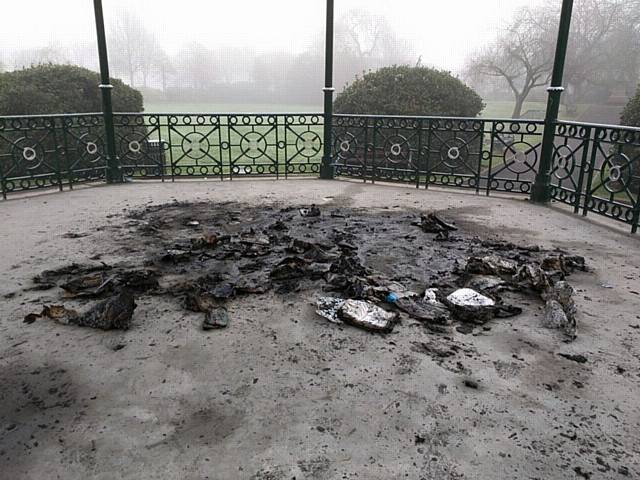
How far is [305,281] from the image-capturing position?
3.95 meters

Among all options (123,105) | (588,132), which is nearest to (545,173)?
(588,132)

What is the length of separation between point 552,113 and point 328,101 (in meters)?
3.66

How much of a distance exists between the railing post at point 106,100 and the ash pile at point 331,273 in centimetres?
309

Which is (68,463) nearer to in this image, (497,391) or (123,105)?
(497,391)

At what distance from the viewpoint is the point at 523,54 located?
27.8 meters

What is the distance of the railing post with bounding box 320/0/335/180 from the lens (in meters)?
8.29

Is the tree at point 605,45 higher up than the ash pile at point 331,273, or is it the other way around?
the tree at point 605,45

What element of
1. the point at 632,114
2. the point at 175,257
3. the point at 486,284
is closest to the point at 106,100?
the point at 175,257

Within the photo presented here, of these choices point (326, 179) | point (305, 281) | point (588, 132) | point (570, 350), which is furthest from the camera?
point (326, 179)

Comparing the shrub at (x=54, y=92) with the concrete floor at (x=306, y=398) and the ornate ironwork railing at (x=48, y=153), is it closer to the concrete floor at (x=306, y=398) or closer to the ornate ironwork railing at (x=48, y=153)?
the ornate ironwork railing at (x=48, y=153)

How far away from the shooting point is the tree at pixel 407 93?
34.7 feet

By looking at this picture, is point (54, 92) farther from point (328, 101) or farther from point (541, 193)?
point (541, 193)

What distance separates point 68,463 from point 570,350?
273 cm

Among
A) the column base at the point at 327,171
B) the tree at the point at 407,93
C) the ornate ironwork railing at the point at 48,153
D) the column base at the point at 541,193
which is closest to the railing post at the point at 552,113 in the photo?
the column base at the point at 541,193
